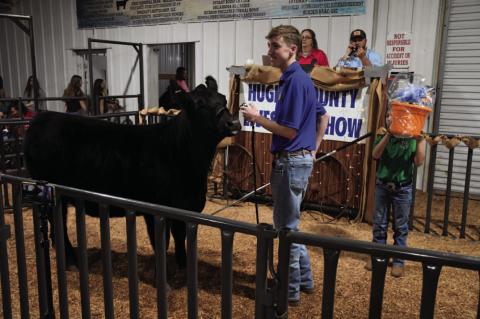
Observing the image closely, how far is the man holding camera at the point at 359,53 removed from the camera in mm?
5766

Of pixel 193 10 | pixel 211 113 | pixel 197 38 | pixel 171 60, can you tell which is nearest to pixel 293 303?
pixel 211 113

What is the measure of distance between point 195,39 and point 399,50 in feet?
12.8

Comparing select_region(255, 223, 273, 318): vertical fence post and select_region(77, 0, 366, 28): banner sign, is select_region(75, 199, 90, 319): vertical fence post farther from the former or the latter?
select_region(77, 0, 366, 28): banner sign

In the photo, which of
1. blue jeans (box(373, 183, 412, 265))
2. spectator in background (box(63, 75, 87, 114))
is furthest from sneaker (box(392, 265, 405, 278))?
spectator in background (box(63, 75, 87, 114))

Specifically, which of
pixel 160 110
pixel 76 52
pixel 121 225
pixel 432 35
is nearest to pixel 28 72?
pixel 76 52

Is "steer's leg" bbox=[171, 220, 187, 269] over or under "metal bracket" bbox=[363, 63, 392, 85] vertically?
under

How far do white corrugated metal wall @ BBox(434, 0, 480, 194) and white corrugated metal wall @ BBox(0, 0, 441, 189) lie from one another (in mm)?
271

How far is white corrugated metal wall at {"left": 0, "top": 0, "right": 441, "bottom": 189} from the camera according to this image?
605cm

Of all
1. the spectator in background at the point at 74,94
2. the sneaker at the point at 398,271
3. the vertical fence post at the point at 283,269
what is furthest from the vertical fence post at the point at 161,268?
the spectator in background at the point at 74,94

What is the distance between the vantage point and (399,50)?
614 centimetres

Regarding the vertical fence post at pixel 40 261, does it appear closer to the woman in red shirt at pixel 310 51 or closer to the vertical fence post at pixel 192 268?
the vertical fence post at pixel 192 268

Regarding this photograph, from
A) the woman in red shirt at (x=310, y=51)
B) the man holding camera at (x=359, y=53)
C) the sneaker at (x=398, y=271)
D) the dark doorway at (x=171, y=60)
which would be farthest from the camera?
the dark doorway at (x=171, y=60)

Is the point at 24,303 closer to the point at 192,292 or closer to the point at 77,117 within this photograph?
the point at 192,292

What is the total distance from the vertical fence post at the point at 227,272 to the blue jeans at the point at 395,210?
218cm
